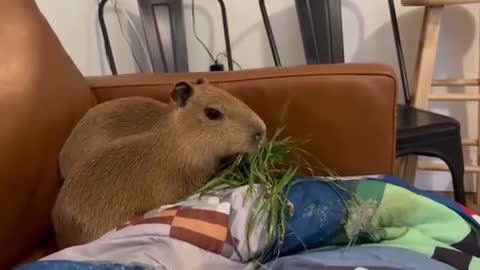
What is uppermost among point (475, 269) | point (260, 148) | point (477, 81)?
point (260, 148)

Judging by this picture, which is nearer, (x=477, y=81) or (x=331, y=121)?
(x=331, y=121)

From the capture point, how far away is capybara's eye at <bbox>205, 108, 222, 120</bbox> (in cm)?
105

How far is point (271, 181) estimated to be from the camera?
40.8 inches

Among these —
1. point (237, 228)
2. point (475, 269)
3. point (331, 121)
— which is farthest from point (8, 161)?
point (475, 269)

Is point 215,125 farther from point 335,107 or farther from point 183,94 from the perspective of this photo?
point 335,107

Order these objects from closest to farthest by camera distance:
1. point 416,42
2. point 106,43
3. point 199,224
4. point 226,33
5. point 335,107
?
point 199,224 < point 335,107 < point 106,43 < point 226,33 < point 416,42

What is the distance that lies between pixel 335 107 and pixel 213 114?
11.0 inches

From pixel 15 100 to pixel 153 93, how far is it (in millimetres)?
300

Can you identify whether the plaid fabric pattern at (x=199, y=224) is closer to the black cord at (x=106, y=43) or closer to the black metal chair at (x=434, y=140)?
the black metal chair at (x=434, y=140)

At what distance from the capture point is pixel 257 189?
1014mm

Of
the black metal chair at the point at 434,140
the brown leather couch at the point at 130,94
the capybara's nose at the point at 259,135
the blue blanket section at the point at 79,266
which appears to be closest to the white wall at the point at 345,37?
the black metal chair at the point at 434,140

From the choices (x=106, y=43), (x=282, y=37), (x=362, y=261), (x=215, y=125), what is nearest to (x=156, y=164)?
(x=215, y=125)

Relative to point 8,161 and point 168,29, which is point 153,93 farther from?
point 168,29

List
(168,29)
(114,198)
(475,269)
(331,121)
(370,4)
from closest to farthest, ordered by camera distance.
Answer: (475,269)
(114,198)
(331,121)
(168,29)
(370,4)
